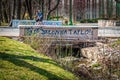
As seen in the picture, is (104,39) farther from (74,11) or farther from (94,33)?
(74,11)

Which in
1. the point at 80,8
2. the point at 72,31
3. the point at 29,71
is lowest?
the point at 80,8

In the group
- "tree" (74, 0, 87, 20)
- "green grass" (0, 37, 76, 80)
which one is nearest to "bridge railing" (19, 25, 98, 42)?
"green grass" (0, 37, 76, 80)

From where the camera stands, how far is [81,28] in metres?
24.7

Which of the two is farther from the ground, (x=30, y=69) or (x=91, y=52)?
(x=30, y=69)

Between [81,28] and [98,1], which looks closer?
[81,28]

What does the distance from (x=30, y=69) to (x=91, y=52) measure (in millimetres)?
11390

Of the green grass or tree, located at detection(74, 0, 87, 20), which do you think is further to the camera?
tree, located at detection(74, 0, 87, 20)

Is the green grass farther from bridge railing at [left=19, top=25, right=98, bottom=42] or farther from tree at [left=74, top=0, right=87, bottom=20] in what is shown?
tree at [left=74, top=0, right=87, bottom=20]

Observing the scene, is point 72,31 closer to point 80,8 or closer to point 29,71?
point 29,71

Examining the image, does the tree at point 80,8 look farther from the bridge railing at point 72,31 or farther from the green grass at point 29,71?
the green grass at point 29,71

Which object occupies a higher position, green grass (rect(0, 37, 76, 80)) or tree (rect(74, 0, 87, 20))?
green grass (rect(0, 37, 76, 80))

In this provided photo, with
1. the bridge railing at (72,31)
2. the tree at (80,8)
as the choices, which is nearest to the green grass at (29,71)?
the bridge railing at (72,31)

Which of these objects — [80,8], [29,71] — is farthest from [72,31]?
[80,8]

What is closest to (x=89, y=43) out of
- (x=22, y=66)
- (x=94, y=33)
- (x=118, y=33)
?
(x=94, y=33)
